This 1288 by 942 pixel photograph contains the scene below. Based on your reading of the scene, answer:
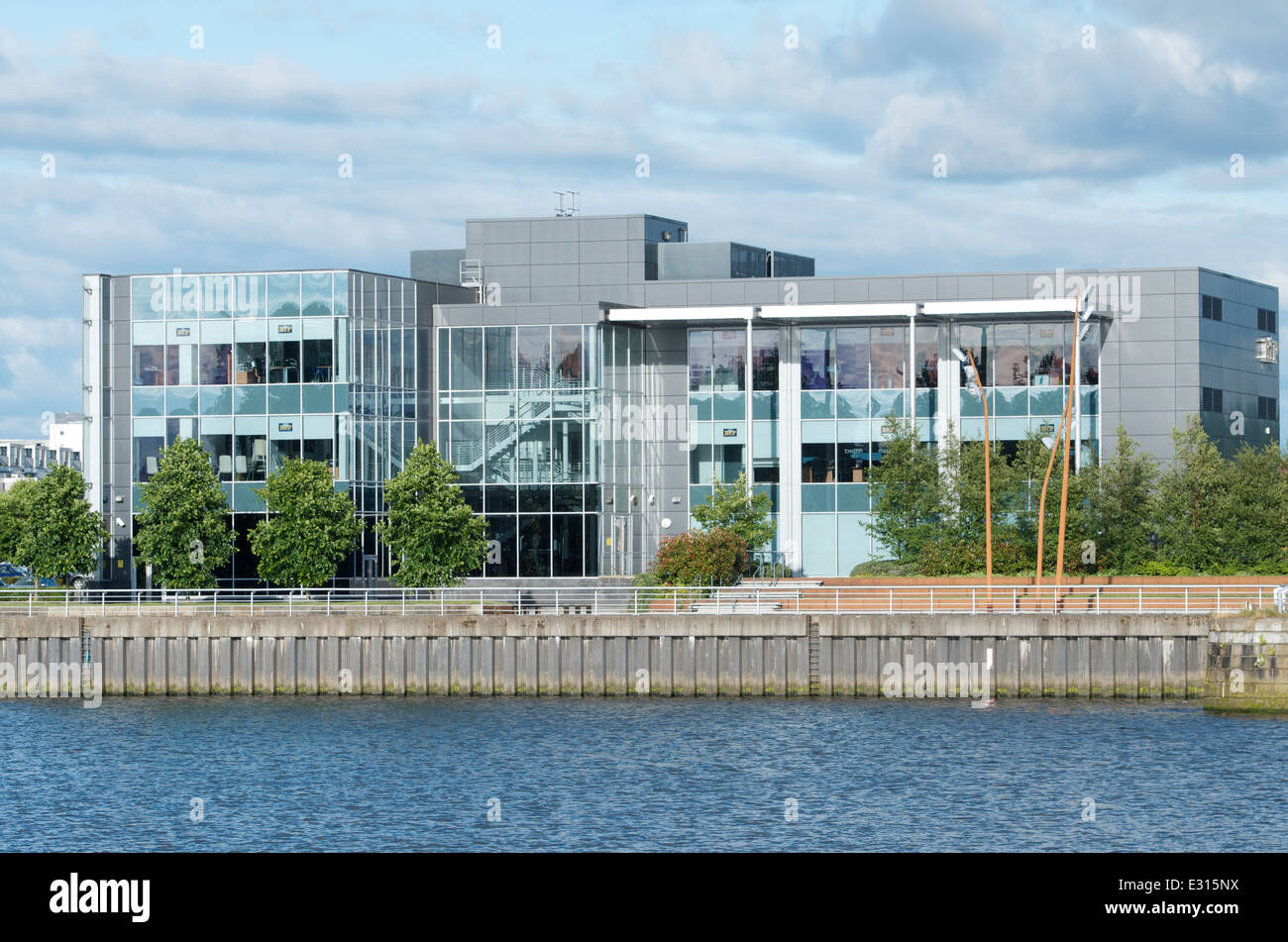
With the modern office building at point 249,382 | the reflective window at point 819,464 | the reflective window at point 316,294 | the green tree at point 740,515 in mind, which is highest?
the reflective window at point 316,294

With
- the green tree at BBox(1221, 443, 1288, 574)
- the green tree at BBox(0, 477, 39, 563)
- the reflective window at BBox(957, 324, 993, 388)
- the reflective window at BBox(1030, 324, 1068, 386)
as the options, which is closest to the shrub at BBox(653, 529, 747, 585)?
the reflective window at BBox(957, 324, 993, 388)

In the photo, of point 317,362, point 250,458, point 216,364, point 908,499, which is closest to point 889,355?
point 908,499

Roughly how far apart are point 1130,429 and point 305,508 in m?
33.5

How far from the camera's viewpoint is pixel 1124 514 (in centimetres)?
6278

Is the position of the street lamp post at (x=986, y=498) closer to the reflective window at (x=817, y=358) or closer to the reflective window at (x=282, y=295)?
the reflective window at (x=817, y=358)

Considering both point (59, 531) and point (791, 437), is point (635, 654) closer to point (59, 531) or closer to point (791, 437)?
point (791, 437)

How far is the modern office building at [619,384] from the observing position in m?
68.7

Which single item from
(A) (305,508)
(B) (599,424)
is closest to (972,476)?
(B) (599,424)

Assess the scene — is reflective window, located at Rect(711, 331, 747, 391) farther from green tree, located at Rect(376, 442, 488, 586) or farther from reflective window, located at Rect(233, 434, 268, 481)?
reflective window, located at Rect(233, 434, 268, 481)

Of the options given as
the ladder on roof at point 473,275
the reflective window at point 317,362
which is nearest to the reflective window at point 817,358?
the ladder on roof at point 473,275

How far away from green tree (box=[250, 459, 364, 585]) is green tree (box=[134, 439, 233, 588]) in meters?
1.86

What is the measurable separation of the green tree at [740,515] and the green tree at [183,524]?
1838 centimetres

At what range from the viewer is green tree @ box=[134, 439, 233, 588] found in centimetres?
6322
